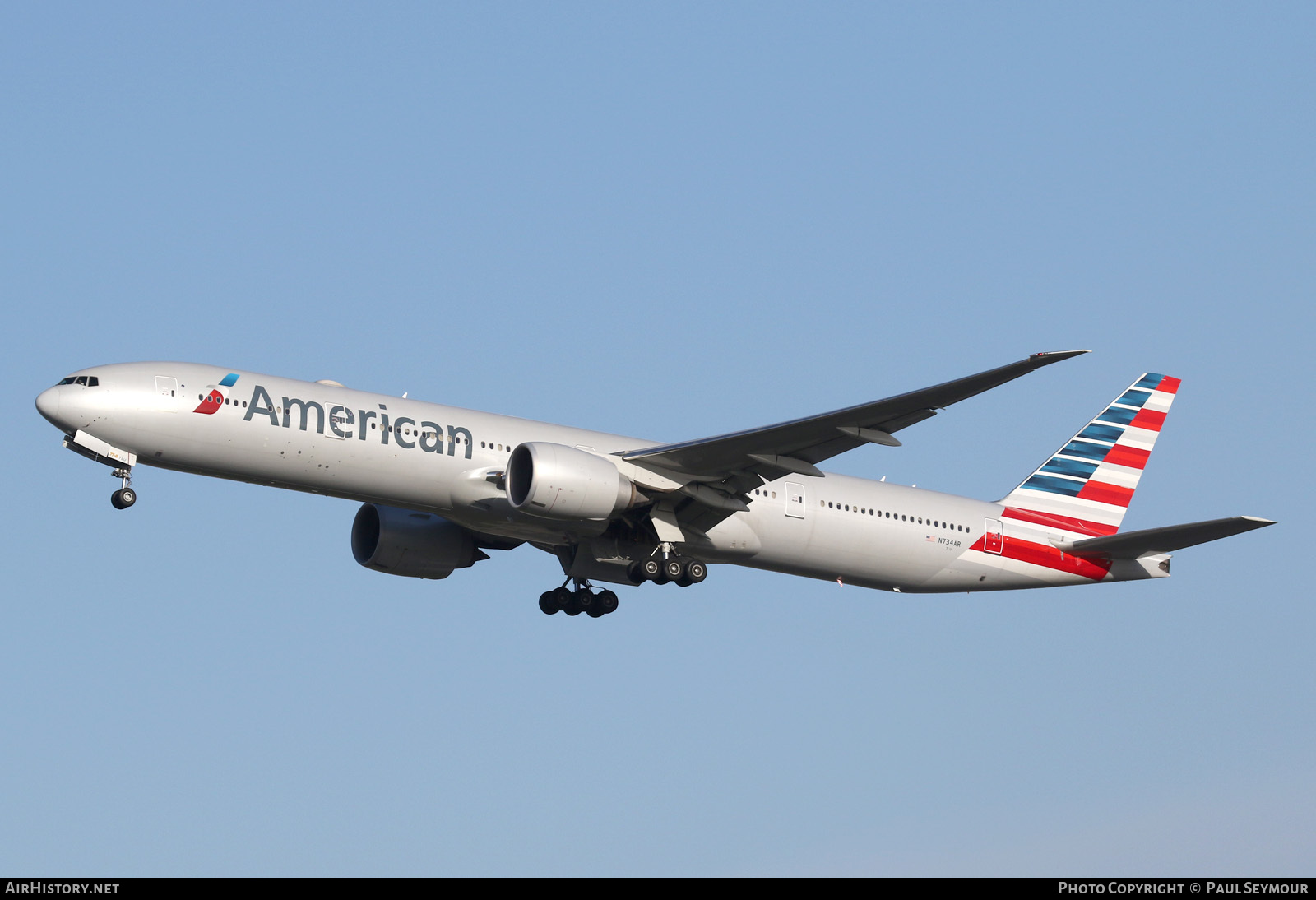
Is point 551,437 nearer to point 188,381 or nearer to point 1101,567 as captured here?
point 188,381

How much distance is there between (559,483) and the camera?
34.6 metres

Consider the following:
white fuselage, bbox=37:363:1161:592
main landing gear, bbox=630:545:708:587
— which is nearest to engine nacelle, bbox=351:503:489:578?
white fuselage, bbox=37:363:1161:592

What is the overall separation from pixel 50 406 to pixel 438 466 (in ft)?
27.1

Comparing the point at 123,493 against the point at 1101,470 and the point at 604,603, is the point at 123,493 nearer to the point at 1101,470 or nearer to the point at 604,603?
the point at 604,603

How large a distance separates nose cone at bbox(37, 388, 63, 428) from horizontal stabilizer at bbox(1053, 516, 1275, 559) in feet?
81.6

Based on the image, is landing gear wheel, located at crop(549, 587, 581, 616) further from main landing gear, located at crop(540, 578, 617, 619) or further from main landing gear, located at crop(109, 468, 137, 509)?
main landing gear, located at crop(109, 468, 137, 509)

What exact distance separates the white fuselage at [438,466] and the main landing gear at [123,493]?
434mm

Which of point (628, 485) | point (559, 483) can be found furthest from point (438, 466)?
point (628, 485)

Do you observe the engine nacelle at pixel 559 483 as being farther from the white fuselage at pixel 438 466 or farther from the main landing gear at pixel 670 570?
the main landing gear at pixel 670 570

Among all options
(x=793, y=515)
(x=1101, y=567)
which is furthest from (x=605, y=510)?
(x=1101, y=567)

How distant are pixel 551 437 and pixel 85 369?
1038 cm

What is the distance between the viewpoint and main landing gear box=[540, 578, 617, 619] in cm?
4109

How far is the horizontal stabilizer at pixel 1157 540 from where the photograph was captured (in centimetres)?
3547
